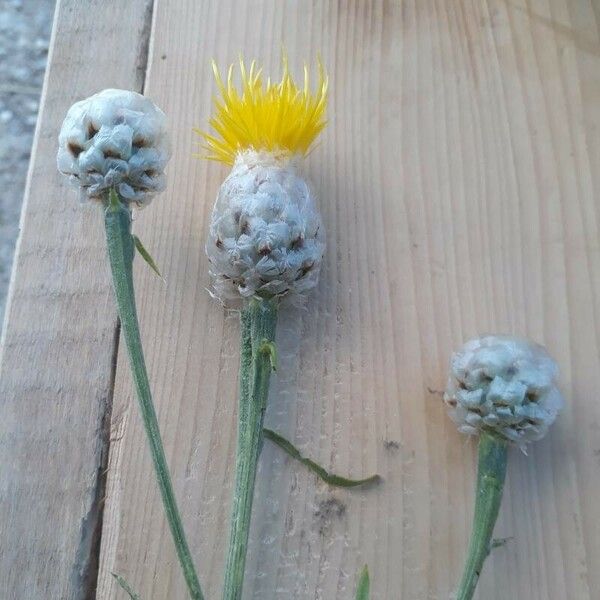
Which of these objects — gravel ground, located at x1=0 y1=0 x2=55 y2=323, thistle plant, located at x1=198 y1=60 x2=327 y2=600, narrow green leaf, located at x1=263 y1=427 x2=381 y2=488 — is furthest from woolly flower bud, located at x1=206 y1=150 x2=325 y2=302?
gravel ground, located at x1=0 y1=0 x2=55 y2=323

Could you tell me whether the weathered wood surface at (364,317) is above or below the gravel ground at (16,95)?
below

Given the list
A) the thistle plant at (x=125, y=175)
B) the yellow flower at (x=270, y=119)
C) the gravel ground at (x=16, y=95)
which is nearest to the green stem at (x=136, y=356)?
the thistle plant at (x=125, y=175)

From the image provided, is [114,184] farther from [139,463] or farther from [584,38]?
[584,38]

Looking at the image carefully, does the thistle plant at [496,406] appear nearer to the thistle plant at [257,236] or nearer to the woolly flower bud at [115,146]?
the thistle plant at [257,236]

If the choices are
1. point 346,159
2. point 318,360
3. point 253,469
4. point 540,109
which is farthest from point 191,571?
point 540,109

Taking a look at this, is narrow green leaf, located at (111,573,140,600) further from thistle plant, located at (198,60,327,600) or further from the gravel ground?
the gravel ground
